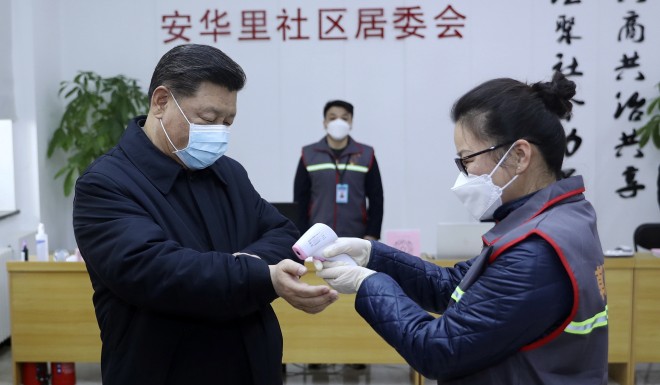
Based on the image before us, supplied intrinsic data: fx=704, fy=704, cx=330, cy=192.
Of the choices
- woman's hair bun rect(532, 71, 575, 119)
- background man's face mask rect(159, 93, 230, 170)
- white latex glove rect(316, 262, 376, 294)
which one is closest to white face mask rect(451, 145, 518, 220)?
woman's hair bun rect(532, 71, 575, 119)

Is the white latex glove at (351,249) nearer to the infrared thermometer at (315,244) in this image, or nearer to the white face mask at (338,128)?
the infrared thermometer at (315,244)

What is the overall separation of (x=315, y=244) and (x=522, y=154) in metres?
0.55

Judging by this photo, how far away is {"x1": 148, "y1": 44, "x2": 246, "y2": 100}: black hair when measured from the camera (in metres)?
1.61

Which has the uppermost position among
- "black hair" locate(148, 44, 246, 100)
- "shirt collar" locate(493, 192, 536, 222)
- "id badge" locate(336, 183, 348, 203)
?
"black hair" locate(148, 44, 246, 100)

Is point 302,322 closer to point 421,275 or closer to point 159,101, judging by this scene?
point 421,275

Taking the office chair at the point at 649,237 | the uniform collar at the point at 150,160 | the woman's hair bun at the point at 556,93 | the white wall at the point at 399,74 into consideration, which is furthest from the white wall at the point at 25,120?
the woman's hair bun at the point at 556,93

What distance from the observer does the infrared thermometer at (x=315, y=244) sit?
169cm

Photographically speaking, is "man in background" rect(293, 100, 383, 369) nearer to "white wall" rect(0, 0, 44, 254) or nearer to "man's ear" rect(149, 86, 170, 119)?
"white wall" rect(0, 0, 44, 254)

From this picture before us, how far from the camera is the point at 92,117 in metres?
5.47

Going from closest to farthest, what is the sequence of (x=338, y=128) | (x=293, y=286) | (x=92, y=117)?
(x=293, y=286)
(x=338, y=128)
(x=92, y=117)

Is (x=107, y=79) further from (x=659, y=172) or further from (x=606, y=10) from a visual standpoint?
(x=659, y=172)

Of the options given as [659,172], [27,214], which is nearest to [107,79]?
[27,214]

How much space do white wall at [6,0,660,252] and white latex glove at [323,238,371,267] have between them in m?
3.87

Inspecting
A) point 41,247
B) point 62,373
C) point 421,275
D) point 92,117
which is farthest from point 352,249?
point 92,117
